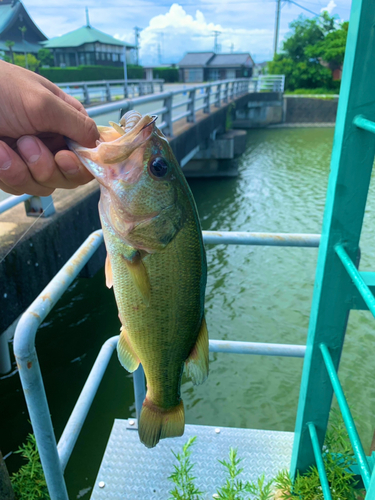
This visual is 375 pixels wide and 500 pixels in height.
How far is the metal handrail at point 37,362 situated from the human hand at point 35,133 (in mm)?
477

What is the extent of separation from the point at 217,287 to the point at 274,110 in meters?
20.4

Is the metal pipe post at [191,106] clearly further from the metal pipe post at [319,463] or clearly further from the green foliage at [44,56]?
the green foliage at [44,56]

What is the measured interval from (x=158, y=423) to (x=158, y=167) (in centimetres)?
72

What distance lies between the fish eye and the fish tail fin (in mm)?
657

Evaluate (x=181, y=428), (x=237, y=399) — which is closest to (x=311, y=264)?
(x=237, y=399)

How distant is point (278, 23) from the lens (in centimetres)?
3900

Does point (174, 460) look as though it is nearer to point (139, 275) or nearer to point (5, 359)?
point (139, 275)

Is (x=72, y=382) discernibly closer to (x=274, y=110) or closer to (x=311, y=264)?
(x=311, y=264)

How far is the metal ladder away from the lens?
52.1 inches

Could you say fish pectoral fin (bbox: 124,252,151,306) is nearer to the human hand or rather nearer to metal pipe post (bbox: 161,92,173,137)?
the human hand

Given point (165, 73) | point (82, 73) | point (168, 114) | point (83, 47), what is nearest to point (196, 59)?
point (165, 73)

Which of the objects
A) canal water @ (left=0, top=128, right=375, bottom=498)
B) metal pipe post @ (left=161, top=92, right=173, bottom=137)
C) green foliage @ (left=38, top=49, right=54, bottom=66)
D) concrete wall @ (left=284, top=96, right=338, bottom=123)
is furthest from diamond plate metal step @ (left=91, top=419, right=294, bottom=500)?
concrete wall @ (left=284, top=96, right=338, bottom=123)

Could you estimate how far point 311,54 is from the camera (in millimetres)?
30734

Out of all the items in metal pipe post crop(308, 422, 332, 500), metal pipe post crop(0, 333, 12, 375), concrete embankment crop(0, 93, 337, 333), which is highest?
concrete embankment crop(0, 93, 337, 333)
